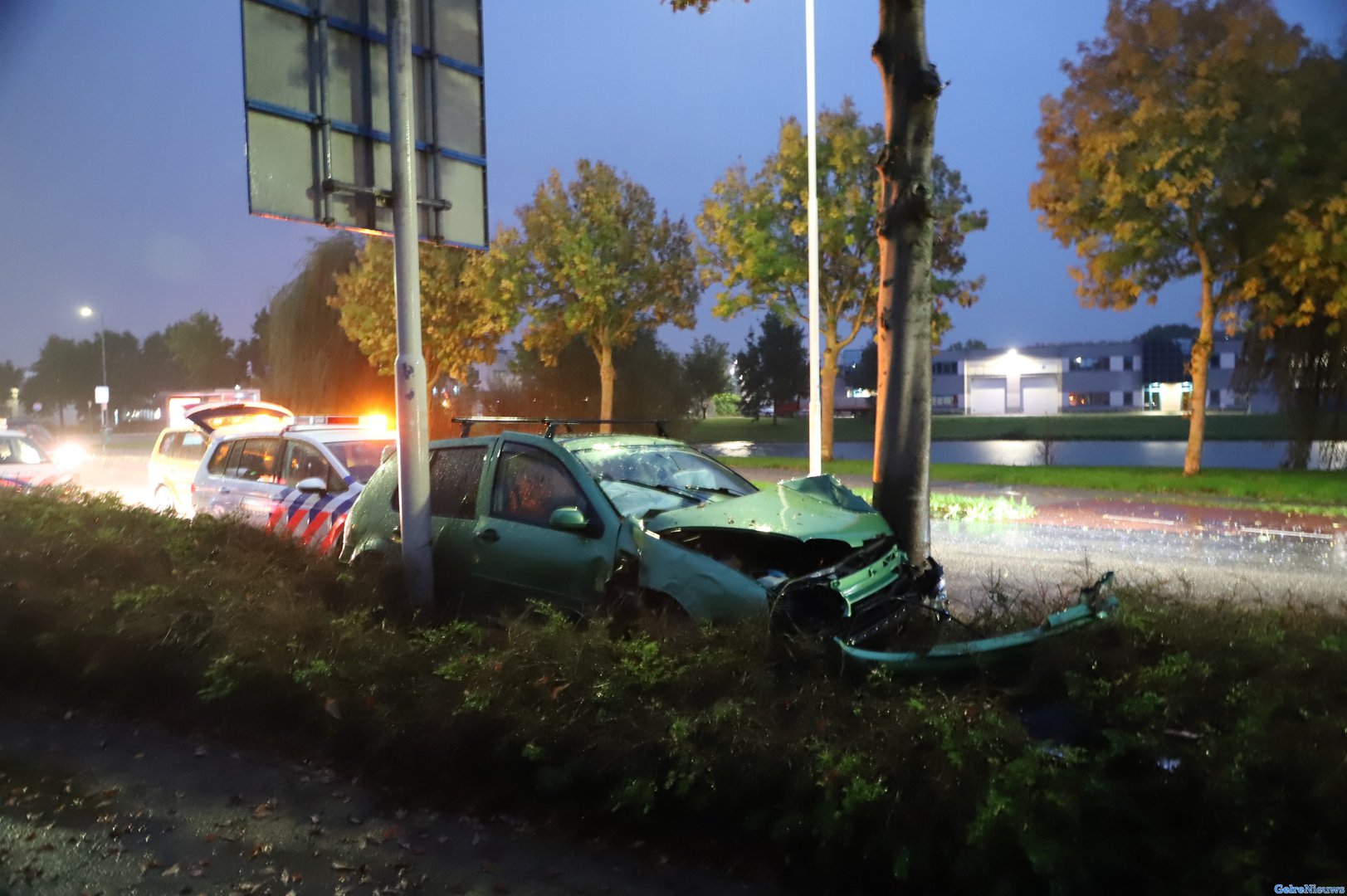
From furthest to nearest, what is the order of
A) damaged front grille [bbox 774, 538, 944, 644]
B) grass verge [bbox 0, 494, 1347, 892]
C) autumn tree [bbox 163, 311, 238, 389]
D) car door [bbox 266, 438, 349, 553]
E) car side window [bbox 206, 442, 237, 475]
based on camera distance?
autumn tree [bbox 163, 311, 238, 389] → car side window [bbox 206, 442, 237, 475] → car door [bbox 266, 438, 349, 553] → damaged front grille [bbox 774, 538, 944, 644] → grass verge [bbox 0, 494, 1347, 892]

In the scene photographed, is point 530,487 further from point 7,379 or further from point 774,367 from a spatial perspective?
point 7,379

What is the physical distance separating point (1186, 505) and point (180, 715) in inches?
665

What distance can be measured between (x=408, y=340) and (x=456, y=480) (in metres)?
1.07

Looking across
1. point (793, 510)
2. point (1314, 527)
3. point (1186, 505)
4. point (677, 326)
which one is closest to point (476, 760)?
point (793, 510)

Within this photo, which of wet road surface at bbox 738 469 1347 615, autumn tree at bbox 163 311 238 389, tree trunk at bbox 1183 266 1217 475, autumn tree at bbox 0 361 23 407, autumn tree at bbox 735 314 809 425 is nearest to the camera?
wet road surface at bbox 738 469 1347 615

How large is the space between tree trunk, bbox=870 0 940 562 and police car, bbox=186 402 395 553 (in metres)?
4.79

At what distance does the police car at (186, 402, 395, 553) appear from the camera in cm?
995

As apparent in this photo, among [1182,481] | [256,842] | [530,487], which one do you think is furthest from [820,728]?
[1182,481]

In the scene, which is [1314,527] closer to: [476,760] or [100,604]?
[476,760]

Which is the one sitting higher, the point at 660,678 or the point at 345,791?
the point at 660,678

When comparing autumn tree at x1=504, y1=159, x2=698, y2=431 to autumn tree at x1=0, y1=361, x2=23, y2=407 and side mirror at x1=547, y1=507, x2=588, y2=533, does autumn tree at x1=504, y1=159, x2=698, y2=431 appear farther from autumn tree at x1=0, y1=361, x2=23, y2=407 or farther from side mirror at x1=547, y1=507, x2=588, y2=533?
autumn tree at x1=0, y1=361, x2=23, y2=407

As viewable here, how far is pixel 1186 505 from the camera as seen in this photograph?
18125 mm

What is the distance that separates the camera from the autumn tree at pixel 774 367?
7969cm

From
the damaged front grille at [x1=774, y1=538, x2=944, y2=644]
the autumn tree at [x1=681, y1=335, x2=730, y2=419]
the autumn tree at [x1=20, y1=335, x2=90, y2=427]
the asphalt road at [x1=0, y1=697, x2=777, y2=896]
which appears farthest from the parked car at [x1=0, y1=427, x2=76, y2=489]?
the autumn tree at [x1=20, y1=335, x2=90, y2=427]
